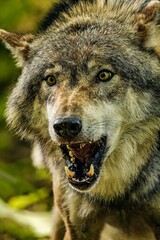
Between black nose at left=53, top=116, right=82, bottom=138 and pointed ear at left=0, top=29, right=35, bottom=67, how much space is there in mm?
1097

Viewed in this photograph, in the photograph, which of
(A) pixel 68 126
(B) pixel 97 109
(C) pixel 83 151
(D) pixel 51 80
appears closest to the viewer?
(A) pixel 68 126

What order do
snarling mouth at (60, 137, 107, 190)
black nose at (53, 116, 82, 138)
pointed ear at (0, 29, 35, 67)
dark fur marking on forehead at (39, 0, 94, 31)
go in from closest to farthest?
black nose at (53, 116, 82, 138), snarling mouth at (60, 137, 107, 190), pointed ear at (0, 29, 35, 67), dark fur marking on forehead at (39, 0, 94, 31)

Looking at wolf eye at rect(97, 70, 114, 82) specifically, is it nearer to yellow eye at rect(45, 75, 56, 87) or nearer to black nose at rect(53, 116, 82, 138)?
yellow eye at rect(45, 75, 56, 87)

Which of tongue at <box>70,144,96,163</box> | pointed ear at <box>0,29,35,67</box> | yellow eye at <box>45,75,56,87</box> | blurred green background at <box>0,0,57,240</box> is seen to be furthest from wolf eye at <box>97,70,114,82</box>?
blurred green background at <box>0,0,57,240</box>

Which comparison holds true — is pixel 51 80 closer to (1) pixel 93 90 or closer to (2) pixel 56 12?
(1) pixel 93 90

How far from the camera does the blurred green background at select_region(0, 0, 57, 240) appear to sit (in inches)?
237

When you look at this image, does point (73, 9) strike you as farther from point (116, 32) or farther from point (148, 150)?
point (148, 150)

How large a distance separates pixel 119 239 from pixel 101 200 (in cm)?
57

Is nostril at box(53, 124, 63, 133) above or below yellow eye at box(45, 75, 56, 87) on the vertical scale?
below

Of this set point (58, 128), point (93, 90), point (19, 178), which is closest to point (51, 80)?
point (93, 90)

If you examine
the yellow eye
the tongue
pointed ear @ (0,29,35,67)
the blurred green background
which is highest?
pointed ear @ (0,29,35,67)

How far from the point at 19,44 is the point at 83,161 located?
117cm

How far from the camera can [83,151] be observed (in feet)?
15.2

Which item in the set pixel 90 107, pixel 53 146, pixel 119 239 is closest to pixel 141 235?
pixel 119 239
